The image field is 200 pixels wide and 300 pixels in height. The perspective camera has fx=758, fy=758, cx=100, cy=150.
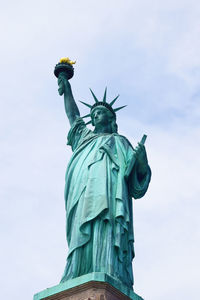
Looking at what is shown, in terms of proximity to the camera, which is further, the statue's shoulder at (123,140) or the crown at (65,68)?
the crown at (65,68)

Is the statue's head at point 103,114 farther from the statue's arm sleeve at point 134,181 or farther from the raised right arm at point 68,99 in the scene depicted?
the statue's arm sleeve at point 134,181

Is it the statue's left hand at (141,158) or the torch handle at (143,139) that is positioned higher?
the torch handle at (143,139)

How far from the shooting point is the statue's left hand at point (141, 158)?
12883 millimetres

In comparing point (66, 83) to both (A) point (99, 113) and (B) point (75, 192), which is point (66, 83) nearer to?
(A) point (99, 113)

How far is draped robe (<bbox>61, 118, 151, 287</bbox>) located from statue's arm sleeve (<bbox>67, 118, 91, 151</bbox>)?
264 mm

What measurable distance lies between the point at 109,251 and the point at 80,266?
0.50 m

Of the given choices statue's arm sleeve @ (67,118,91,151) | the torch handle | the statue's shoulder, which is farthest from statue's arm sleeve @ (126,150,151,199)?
statue's arm sleeve @ (67,118,91,151)

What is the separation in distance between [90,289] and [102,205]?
163 cm

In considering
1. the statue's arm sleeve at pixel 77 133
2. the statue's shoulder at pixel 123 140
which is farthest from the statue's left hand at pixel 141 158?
the statue's arm sleeve at pixel 77 133

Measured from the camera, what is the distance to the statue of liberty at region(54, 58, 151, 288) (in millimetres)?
11688

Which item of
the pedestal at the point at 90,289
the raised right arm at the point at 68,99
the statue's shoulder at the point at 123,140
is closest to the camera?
the pedestal at the point at 90,289

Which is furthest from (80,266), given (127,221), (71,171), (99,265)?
(71,171)

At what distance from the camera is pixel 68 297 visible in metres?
11.0

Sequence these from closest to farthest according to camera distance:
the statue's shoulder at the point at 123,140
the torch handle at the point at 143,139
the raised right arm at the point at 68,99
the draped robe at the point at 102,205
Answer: the draped robe at the point at 102,205 < the torch handle at the point at 143,139 < the statue's shoulder at the point at 123,140 < the raised right arm at the point at 68,99
